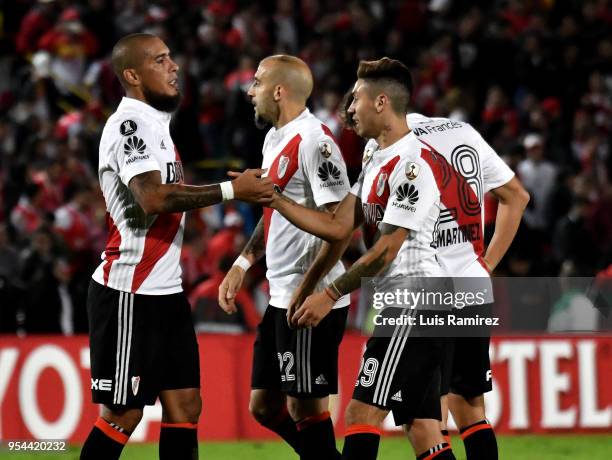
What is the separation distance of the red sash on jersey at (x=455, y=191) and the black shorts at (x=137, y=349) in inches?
58.5

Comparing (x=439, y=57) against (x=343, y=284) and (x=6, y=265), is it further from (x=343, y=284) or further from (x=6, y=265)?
(x=343, y=284)

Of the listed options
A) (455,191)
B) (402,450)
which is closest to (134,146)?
(455,191)

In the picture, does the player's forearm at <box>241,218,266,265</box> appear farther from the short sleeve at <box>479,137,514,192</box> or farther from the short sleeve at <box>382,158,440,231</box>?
the short sleeve at <box>382,158,440,231</box>

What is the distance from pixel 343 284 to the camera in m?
6.28

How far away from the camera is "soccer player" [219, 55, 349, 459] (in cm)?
707

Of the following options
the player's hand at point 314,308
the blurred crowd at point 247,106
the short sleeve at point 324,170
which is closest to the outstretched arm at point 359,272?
the player's hand at point 314,308

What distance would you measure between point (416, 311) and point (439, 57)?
35.1ft

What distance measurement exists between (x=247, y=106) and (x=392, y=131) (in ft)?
29.1

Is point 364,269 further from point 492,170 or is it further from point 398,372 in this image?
point 492,170

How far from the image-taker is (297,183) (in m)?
7.13

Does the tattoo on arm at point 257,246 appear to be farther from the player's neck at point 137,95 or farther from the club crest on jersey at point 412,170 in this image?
the club crest on jersey at point 412,170

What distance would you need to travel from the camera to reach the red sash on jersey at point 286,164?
280 inches

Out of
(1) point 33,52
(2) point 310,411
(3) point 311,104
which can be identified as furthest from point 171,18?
(2) point 310,411

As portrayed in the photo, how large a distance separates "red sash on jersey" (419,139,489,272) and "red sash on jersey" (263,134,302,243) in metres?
0.69
